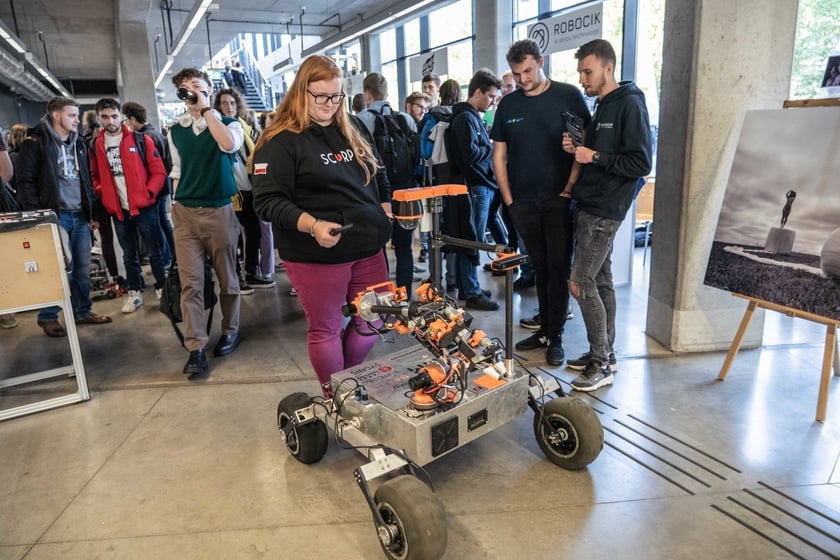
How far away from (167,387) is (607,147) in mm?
2544

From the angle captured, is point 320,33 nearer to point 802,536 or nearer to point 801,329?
point 801,329

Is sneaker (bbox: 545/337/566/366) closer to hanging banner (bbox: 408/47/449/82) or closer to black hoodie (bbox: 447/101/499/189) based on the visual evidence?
black hoodie (bbox: 447/101/499/189)

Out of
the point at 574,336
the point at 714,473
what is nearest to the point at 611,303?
the point at 574,336

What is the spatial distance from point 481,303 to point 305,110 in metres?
2.36

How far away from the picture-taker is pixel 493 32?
921cm

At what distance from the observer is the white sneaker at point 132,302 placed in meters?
4.45

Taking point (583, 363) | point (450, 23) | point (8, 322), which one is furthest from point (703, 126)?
point (450, 23)

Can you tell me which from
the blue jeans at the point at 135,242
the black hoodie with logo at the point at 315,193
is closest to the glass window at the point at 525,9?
the blue jeans at the point at 135,242

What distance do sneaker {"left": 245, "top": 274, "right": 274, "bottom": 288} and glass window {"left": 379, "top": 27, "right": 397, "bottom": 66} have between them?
976 centimetres

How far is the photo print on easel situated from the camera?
2.40 metres

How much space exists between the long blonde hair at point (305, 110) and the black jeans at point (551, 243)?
1.16 meters

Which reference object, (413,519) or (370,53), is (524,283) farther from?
(370,53)

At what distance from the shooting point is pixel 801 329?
3539 millimetres

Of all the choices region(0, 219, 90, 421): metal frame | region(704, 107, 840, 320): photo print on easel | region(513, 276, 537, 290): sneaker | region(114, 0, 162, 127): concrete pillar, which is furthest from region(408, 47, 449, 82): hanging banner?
region(0, 219, 90, 421): metal frame
